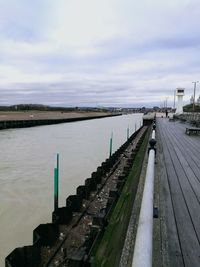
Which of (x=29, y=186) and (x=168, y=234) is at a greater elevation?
(x=168, y=234)

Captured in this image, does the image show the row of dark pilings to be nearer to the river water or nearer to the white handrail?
the river water

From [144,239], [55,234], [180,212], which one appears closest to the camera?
[144,239]

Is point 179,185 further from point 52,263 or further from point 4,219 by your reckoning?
point 4,219

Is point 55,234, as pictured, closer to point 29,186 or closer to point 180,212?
point 180,212

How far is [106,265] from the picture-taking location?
2.67 m

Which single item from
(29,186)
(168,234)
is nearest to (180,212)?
(168,234)

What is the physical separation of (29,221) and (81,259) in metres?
3.57

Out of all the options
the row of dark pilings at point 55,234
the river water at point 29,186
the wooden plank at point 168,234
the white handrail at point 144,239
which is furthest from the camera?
the river water at point 29,186

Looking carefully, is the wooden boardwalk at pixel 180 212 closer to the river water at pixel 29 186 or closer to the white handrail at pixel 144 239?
the white handrail at pixel 144 239

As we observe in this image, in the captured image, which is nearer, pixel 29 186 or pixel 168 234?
pixel 168 234

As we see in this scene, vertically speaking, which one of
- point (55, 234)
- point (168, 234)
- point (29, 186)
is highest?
point (168, 234)

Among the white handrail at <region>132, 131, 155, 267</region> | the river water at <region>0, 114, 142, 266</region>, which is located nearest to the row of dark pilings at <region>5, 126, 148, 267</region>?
the river water at <region>0, 114, 142, 266</region>

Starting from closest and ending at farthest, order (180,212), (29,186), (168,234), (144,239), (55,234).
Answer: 1. (144,239)
2. (168,234)
3. (180,212)
4. (55,234)
5. (29,186)

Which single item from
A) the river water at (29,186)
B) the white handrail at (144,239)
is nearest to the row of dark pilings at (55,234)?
the river water at (29,186)
